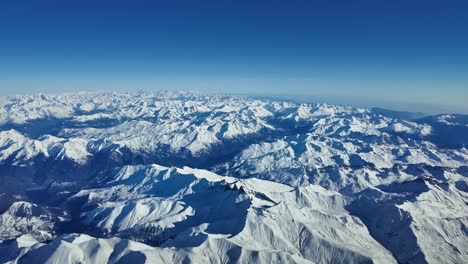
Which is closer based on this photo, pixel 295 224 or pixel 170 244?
pixel 170 244

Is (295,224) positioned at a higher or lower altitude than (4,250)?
higher

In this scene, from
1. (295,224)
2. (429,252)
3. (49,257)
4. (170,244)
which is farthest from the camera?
Answer: (295,224)

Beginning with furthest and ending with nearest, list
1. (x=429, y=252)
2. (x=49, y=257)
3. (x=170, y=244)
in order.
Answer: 1. (x=429, y=252)
2. (x=170, y=244)
3. (x=49, y=257)

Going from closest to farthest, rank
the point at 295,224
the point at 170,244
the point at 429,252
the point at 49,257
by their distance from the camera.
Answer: the point at 49,257
the point at 170,244
the point at 429,252
the point at 295,224

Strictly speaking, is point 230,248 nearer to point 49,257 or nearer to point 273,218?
point 273,218

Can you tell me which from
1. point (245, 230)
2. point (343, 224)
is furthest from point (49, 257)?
point (343, 224)

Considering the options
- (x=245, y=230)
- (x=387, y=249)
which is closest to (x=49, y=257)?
(x=245, y=230)

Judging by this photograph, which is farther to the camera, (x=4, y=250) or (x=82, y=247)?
(x=4, y=250)

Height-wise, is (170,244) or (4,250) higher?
(170,244)

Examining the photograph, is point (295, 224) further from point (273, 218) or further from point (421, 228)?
point (421, 228)
